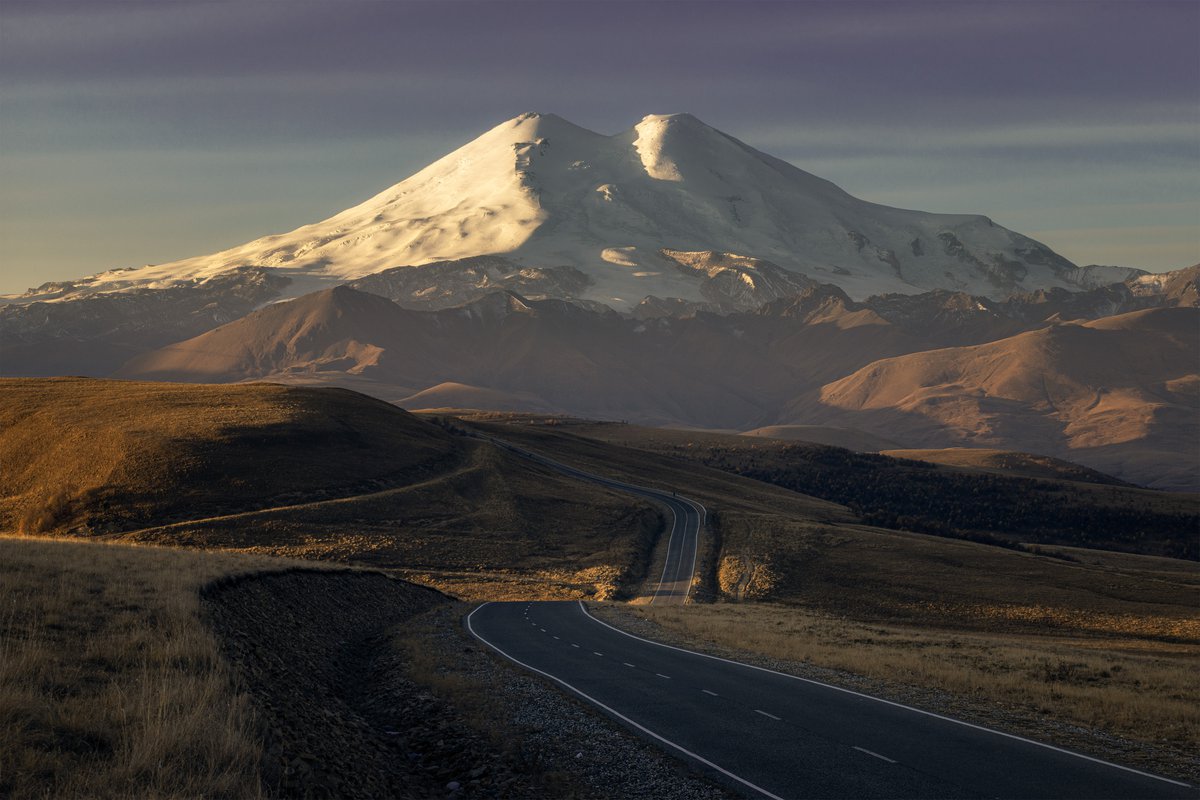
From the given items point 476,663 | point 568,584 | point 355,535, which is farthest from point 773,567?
point 476,663

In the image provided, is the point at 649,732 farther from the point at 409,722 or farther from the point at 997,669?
the point at 997,669

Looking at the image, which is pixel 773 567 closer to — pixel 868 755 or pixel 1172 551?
pixel 868 755

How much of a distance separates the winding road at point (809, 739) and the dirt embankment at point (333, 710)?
10.4ft

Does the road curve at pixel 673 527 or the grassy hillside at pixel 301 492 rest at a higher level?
the grassy hillside at pixel 301 492

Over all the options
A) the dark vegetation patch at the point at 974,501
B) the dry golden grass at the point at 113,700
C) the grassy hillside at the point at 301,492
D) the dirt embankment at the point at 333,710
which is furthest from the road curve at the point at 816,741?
A: the dark vegetation patch at the point at 974,501

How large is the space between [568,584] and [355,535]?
1558 centimetres

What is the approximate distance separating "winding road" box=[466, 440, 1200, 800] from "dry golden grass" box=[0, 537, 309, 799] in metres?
6.95

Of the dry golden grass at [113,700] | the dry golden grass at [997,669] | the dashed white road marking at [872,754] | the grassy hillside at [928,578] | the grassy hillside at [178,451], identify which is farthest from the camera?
the grassy hillside at [178,451]

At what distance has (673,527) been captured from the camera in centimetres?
8750

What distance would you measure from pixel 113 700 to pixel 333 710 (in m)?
5.55

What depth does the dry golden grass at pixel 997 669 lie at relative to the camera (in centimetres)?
2033

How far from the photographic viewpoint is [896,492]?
5605 inches

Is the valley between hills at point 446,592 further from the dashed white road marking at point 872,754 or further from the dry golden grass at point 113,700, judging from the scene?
the dashed white road marking at point 872,754

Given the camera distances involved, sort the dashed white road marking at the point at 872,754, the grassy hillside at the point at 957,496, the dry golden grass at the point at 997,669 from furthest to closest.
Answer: the grassy hillside at the point at 957,496
the dry golden grass at the point at 997,669
the dashed white road marking at the point at 872,754
